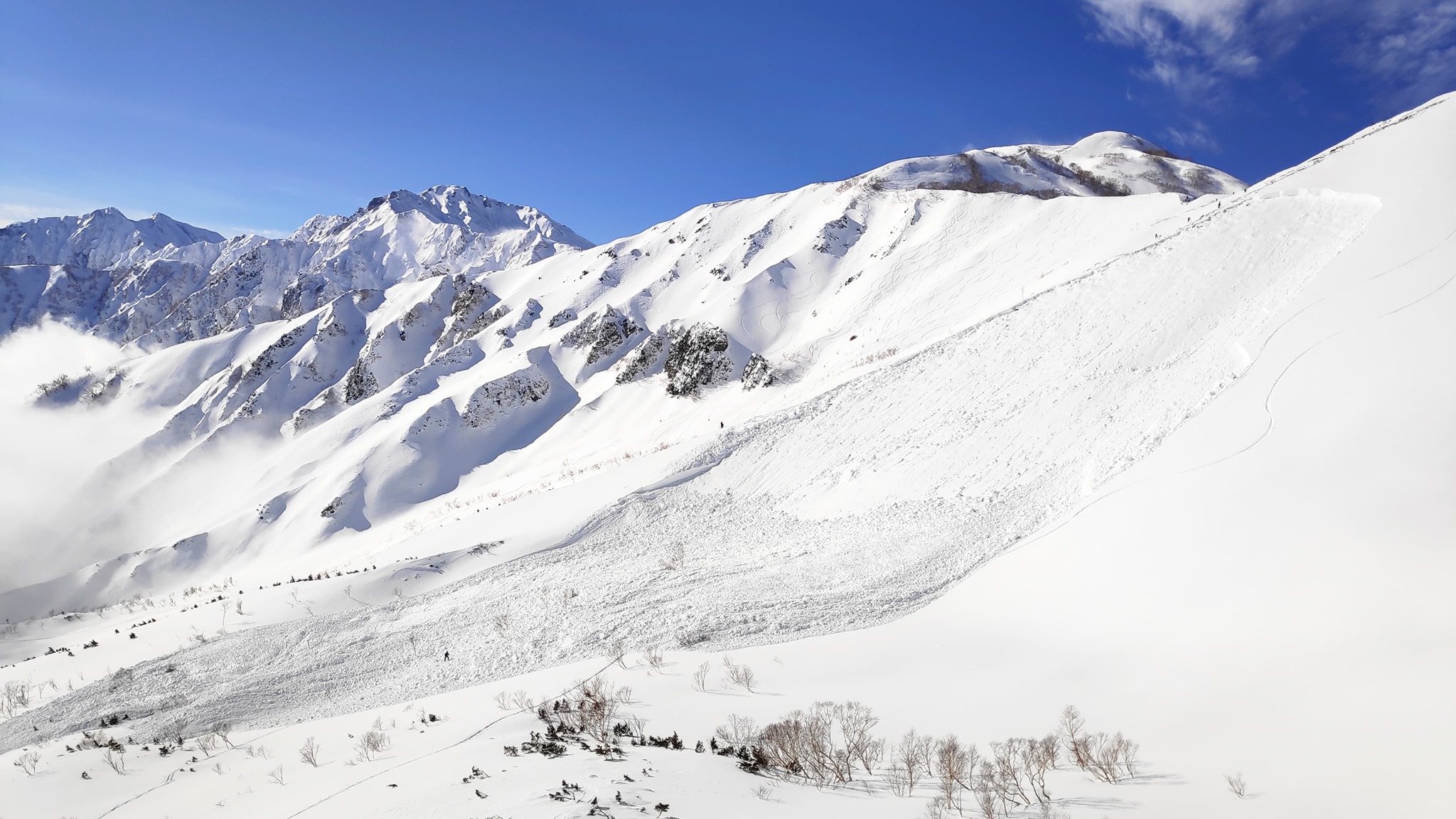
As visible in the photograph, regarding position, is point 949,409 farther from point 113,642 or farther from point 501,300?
point 501,300

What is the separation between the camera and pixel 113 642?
14016 mm

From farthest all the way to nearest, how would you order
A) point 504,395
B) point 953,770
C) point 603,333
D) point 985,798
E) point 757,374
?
point 603,333 < point 504,395 < point 757,374 < point 953,770 < point 985,798

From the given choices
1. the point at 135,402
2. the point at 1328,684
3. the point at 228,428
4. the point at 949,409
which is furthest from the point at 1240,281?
the point at 135,402

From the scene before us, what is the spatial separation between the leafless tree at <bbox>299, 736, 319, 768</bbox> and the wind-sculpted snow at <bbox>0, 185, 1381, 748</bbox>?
6.01 feet

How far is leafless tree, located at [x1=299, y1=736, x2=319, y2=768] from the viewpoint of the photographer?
817 cm

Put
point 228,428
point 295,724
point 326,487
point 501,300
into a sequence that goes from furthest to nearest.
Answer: point 501,300
point 228,428
point 326,487
point 295,724

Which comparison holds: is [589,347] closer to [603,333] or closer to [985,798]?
[603,333]

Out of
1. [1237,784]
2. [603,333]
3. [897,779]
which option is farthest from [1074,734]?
[603,333]

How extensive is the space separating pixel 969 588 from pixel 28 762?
14.2 metres

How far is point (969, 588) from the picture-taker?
11820mm

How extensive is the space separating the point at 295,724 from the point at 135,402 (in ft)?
271

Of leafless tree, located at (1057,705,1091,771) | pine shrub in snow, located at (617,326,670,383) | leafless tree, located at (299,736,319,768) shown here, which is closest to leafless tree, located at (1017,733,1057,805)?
leafless tree, located at (1057,705,1091,771)

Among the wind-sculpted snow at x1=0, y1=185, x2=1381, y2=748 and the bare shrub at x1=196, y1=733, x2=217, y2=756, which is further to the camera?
the wind-sculpted snow at x1=0, y1=185, x2=1381, y2=748

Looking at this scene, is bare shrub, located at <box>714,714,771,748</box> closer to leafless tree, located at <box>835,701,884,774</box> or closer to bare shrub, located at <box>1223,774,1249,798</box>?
leafless tree, located at <box>835,701,884,774</box>
